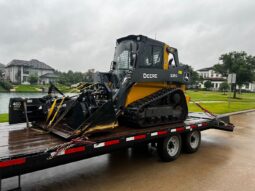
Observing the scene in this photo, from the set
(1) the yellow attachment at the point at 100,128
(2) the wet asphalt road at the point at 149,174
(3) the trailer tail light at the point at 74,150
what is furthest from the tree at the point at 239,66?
(3) the trailer tail light at the point at 74,150

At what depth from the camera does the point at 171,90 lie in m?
6.48

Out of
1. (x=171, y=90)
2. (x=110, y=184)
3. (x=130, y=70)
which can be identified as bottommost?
(x=110, y=184)

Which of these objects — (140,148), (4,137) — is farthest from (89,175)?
(140,148)

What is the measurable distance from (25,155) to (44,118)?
2.38m

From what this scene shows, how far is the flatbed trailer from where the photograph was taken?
329 centimetres

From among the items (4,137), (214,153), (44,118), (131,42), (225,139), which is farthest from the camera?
(225,139)

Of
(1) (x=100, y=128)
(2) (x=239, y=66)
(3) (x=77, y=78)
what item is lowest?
(1) (x=100, y=128)

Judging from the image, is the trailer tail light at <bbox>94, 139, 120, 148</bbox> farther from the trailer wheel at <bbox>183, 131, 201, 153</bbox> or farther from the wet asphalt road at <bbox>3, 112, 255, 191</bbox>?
the trailer wheel at <bbox>183, 131, 201, 153</bbox>

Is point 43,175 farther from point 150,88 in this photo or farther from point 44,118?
point 150,88

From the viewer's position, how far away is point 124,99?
5.83 metres

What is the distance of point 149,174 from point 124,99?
5.91 ft

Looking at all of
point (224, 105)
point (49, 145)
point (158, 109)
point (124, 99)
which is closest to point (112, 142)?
point (49, 145)

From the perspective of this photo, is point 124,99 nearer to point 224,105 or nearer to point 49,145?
point 49,145

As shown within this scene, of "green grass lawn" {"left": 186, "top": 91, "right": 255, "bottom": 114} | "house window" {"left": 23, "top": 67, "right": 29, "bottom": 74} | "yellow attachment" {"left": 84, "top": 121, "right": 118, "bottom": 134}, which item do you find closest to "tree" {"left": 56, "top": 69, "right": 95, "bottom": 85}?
"yellow attachment" {"left": 84, "top": 121, "right": 118, "bottom": 134}
